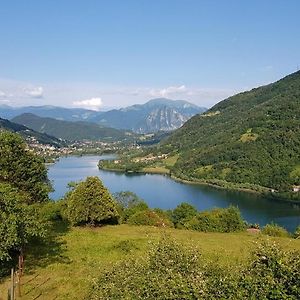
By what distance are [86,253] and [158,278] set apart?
2088 cm

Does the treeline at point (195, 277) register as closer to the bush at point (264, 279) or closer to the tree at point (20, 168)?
the bush at point (264, 279)

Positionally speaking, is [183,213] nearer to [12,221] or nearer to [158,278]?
[12,221]

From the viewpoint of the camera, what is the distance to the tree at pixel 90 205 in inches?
1809

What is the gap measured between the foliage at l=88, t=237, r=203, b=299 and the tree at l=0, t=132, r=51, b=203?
16.6 metres

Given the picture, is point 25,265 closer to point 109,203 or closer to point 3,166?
point 3,166

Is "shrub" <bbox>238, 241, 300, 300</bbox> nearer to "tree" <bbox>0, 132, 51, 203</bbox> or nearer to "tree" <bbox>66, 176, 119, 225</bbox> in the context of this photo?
"tree" <bbox>0, 132, 51, 203</bbox>

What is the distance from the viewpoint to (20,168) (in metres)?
32.2

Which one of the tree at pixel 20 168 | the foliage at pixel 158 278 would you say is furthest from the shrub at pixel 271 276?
the tree at pixel 20 168

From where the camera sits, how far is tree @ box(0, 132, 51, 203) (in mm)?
31656

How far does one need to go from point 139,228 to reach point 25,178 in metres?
17.5

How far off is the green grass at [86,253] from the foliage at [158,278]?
178 centimetres

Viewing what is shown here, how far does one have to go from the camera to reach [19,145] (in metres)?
32.9

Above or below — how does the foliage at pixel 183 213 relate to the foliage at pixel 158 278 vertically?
below

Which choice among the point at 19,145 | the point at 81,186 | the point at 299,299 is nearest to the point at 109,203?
the point at 81,186
